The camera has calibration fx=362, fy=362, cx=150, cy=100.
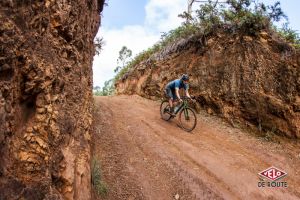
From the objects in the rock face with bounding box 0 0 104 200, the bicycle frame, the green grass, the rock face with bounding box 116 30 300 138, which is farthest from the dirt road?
the rock face with bounding box 0 0 104 200

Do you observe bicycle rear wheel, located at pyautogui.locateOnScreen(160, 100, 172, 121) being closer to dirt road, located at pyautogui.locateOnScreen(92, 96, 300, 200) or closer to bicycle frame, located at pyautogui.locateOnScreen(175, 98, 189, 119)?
dirt road, located at pyautogui.locateOnScreen(92, 96, 300, 200)

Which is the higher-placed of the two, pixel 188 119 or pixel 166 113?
pixel 166 113

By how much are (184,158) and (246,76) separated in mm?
4908

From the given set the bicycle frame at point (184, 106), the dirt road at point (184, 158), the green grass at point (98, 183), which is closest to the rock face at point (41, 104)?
the green grass at point (98, 183)

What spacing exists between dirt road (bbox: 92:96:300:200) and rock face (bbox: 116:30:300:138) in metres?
0.70

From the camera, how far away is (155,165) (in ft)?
29.9

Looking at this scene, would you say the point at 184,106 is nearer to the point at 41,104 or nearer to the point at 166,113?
the point at 166,113

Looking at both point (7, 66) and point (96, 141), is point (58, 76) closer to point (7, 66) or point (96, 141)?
point (7, 66)

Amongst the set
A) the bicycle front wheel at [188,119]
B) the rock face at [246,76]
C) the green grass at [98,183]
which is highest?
the rock face at [246,76]

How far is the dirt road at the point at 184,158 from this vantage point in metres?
8.20

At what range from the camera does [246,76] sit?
13.1 m

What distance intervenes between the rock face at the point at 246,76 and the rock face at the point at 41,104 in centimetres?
761

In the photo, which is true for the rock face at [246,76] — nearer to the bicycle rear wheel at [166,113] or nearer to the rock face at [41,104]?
the bicycle rear wheel at [166,113]

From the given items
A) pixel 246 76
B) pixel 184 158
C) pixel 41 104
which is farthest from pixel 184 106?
pixel 41 104
